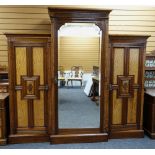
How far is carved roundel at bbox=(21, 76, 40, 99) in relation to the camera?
3.34 metres

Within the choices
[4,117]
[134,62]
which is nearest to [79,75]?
[134,62]

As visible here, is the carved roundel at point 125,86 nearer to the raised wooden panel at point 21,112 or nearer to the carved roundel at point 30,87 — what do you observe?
the carved roundel at point 30,87

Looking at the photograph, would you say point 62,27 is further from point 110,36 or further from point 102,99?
point 102,99

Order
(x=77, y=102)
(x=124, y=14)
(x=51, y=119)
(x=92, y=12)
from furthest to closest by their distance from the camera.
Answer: (x=124, y=14), (x=77, y=102), (x=51, y=119), (x=92, y=12)

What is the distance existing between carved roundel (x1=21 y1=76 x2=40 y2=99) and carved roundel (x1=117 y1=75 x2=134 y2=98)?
1332 millimetres

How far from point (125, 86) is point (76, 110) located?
921 millimetres

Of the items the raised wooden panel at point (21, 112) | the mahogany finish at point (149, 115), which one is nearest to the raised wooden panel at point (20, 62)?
the raised wooden panel at point (21, 112)

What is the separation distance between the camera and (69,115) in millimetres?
3613

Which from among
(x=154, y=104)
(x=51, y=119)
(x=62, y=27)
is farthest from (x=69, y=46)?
(x=154, y=104)

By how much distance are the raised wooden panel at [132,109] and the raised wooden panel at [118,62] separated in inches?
17.2

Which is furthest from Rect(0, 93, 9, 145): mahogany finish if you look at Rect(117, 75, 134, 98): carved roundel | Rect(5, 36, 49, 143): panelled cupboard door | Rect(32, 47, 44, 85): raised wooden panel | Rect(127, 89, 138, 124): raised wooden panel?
Rect(127, 89, 138, 124): raised wooden panel

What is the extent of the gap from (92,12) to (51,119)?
1.78m

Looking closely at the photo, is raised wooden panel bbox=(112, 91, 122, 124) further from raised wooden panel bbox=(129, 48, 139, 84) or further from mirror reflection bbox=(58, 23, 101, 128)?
raised wooden panel bbox=(129, 48, 139, 84)

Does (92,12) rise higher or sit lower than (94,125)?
higher
